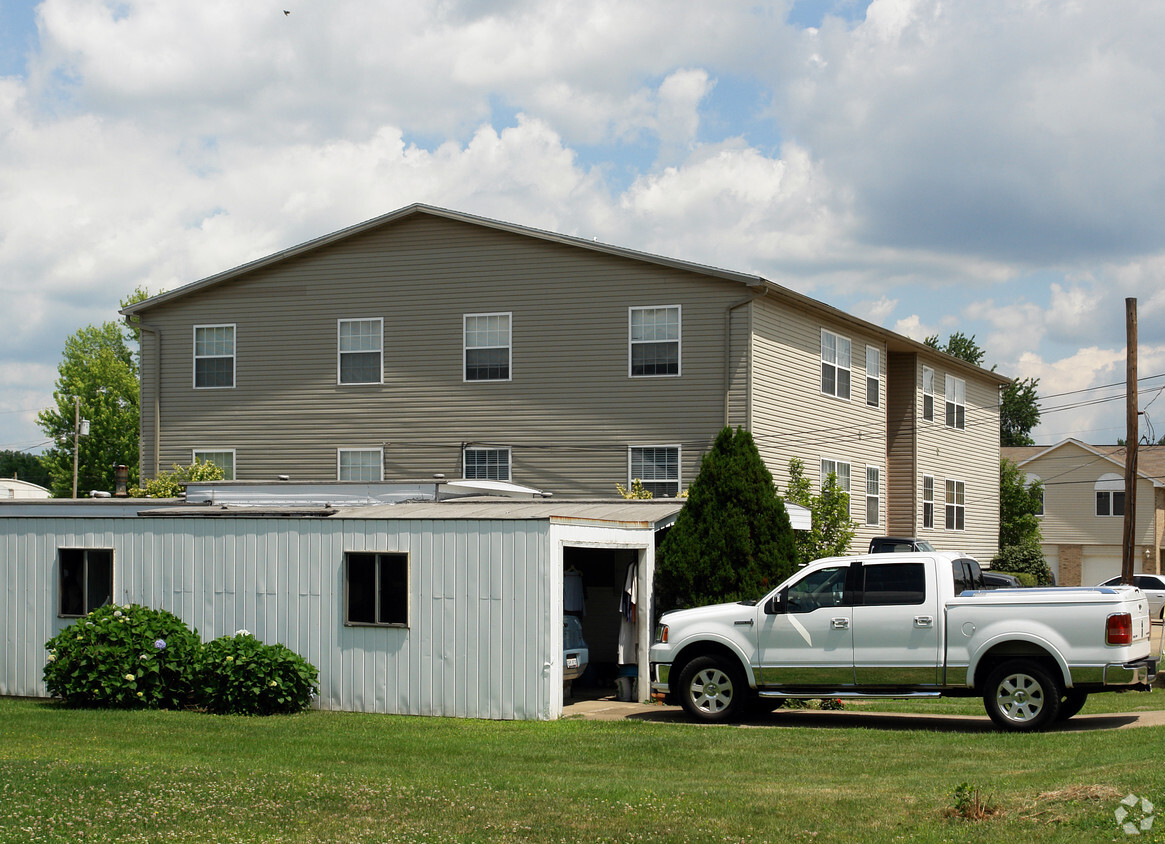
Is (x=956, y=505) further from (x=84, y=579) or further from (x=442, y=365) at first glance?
(x=84, y=579)

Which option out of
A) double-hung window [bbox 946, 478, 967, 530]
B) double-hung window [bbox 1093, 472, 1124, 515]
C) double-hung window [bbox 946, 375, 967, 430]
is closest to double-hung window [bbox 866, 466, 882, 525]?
double-hung window [bbox 946, 478, 967, 530]

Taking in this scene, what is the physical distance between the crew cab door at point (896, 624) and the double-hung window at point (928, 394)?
21.8m

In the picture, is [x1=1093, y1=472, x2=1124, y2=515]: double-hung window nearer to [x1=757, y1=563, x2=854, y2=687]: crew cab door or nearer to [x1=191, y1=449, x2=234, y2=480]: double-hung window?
[x1=191, y1=449, x2=234, y2=480]: double-hung window

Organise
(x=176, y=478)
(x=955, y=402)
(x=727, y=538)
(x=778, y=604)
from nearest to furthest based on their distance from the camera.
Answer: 1. (x=778, y=604)
2. (x=727, y=538)
3. (x=176, y=478)
4. (x=955, y=402)

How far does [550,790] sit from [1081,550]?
184 ft

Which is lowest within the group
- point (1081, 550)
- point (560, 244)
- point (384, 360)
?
point (1081, 550)

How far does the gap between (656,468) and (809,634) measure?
1082cm

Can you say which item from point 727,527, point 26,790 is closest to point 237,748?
point 26,790

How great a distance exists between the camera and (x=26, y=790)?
977cm

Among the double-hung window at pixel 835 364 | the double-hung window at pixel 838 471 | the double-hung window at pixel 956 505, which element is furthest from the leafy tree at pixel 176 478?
the double-hung window at pixel 956 505

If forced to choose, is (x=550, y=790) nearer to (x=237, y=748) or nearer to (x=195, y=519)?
(x=237, y=748)

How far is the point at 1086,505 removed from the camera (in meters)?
A: 61.3

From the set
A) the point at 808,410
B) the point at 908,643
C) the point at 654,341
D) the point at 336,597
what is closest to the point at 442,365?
the point at 654,341

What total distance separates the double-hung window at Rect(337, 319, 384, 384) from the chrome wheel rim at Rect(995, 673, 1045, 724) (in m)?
16.9
